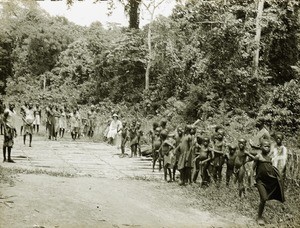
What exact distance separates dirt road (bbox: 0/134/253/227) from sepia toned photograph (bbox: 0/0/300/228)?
38 mm

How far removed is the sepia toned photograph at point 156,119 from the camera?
8055 millimetres

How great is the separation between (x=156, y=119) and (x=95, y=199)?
13.7 meters

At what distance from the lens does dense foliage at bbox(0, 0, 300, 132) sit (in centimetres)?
1853

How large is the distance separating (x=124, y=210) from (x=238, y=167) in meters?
3.34

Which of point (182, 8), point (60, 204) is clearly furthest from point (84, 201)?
point (182, 8)

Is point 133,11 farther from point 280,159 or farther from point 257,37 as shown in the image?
point 280,159

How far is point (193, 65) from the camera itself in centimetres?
2055

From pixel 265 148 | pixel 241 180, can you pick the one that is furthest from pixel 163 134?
pixel 265 148

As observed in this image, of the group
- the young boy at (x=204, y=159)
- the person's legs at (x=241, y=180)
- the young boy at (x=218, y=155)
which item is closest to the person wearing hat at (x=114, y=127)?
the young boy at (x=204, y=159)

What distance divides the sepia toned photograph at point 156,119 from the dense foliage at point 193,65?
70 millimetres

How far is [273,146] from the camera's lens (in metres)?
9.93

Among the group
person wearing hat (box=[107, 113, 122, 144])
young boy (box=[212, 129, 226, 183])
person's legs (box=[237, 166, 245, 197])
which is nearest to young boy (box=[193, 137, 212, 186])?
young boy (box=[212, 129, 226, 183])

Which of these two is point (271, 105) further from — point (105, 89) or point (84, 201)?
point (105, 89)

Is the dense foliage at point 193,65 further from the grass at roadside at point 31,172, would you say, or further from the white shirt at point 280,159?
the white shirt at point 280,159
